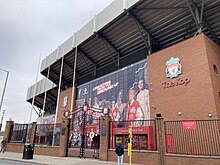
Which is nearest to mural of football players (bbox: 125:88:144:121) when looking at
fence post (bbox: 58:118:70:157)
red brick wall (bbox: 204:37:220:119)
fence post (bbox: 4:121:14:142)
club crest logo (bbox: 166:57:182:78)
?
club crest logo (bbox: 166:57:182:78)

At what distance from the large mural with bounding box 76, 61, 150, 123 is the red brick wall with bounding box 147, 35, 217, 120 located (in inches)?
96.9

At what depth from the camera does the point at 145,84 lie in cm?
2405

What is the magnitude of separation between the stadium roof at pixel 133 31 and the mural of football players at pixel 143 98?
4.36m

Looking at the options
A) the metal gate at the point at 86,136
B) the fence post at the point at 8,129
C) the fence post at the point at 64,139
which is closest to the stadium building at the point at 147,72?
the metal gate at the point at 86,136

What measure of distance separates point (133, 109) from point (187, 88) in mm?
8341

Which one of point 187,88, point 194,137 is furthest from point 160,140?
point 187,88

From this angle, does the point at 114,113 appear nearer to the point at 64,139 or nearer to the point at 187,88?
the point at 64,139

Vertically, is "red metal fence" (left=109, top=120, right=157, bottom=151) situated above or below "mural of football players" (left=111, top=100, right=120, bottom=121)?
below

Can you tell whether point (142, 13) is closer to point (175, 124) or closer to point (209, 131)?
point (175, 124)

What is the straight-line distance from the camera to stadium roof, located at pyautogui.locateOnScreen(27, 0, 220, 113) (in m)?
20.5

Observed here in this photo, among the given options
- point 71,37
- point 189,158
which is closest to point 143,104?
point 189,158

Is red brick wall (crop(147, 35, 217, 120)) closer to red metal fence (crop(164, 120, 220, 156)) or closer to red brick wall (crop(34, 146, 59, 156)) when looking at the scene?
Result: red metal fence (crop(164, 120, 220, 156))

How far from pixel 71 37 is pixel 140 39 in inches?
518

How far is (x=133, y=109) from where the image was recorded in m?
25.0
